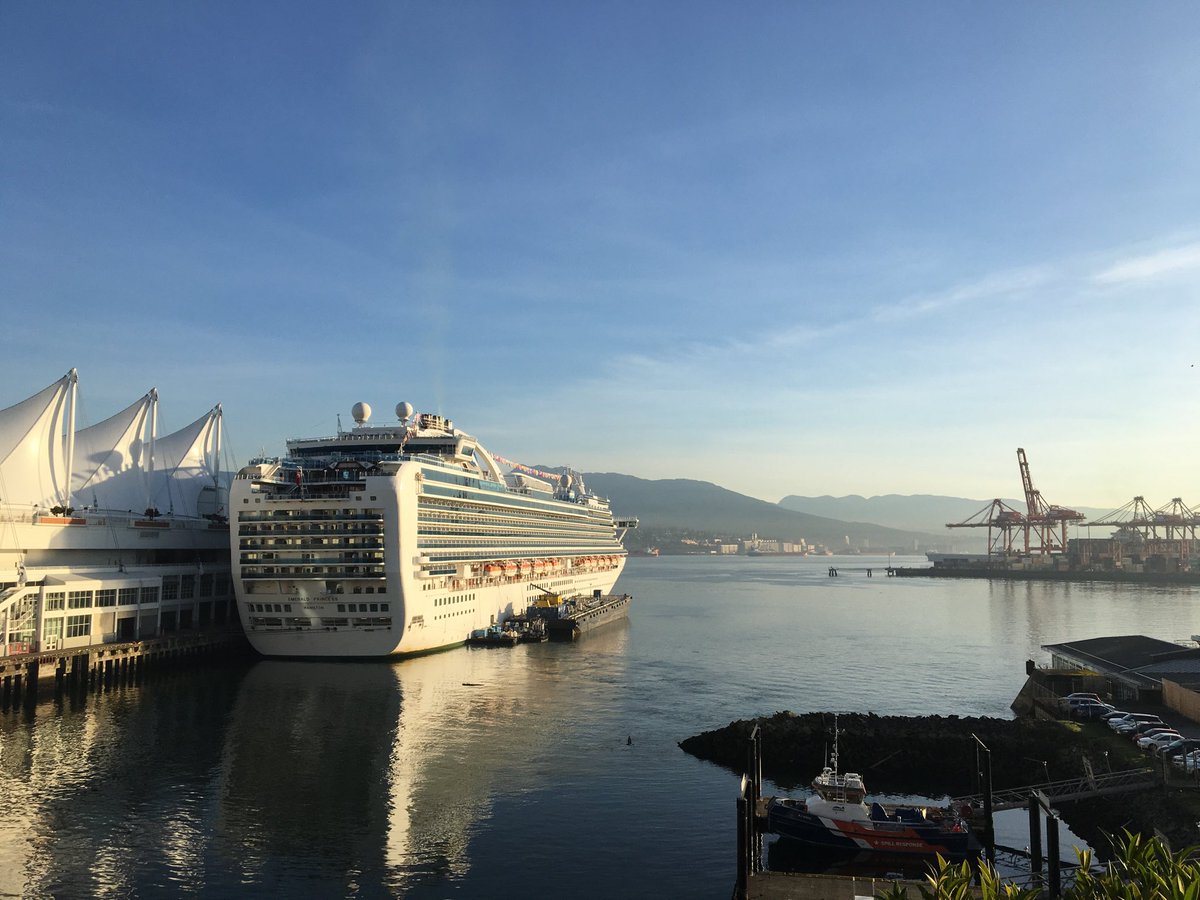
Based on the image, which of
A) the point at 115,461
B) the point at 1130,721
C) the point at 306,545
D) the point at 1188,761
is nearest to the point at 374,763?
the point at 306,545

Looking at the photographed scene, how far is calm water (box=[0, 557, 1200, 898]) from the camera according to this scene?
23672mm

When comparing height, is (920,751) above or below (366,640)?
below

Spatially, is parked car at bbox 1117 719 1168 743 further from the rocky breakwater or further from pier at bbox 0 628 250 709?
pier at bbox 0 628 250 709

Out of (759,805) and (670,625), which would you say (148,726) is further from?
(670,625)

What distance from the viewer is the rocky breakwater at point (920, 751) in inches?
1266

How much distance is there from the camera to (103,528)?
61.0 m

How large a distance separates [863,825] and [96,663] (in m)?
45.1

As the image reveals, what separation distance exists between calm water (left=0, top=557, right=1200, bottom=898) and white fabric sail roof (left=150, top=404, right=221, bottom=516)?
29197 millimetres

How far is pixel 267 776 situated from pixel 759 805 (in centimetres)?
1847

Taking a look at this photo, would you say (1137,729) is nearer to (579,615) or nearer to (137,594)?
(579,615)

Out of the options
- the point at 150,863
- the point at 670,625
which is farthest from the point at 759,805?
the point at 670,625

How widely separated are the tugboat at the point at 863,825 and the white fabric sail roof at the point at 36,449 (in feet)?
181

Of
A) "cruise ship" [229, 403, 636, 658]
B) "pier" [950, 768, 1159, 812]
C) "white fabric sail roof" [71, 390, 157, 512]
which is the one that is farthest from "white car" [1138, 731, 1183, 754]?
"white fabric sail roof" [71, 390, 157, 512]

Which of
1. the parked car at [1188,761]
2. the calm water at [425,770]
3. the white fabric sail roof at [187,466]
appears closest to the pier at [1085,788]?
the parked car at [1188,761]
